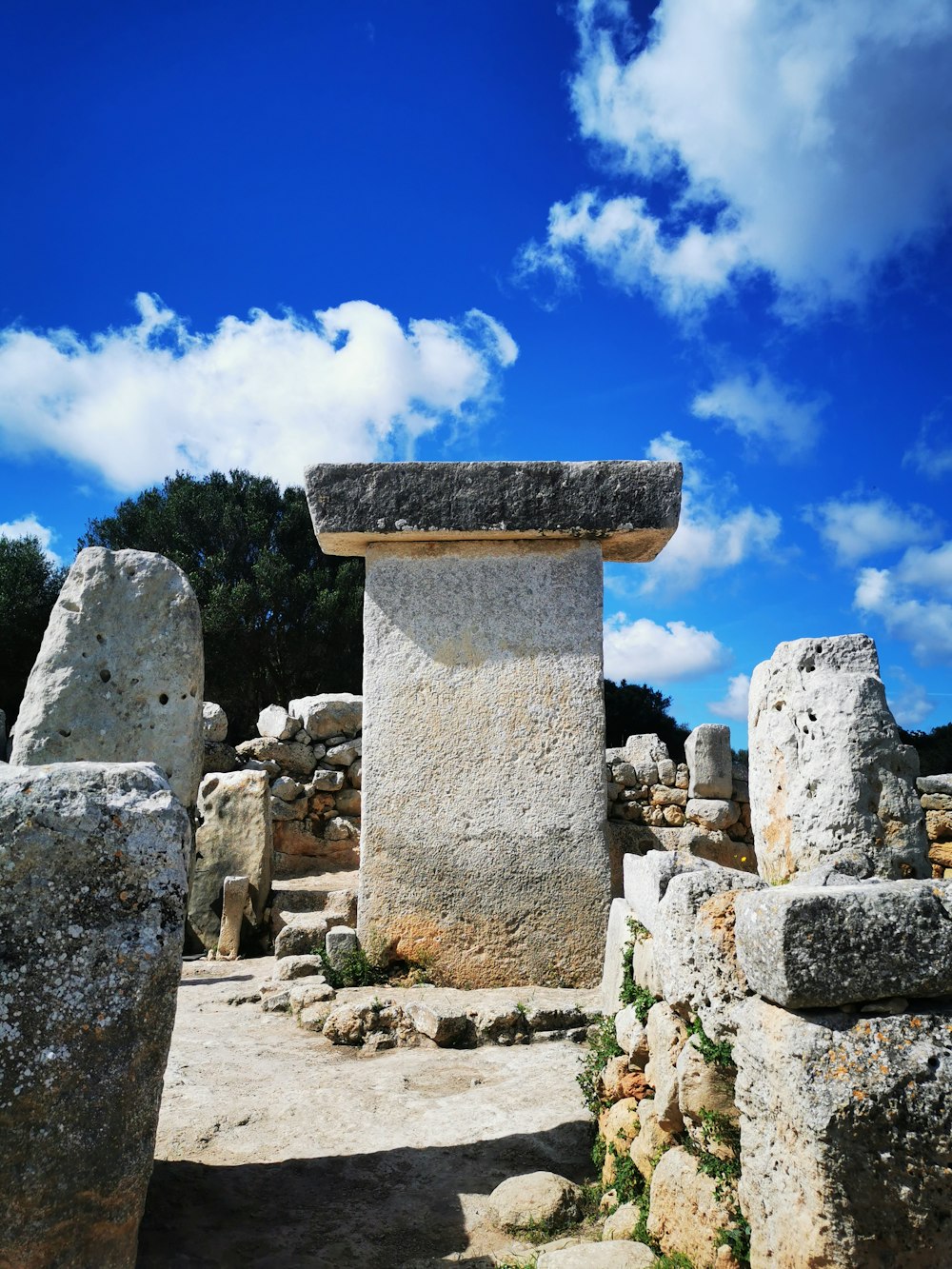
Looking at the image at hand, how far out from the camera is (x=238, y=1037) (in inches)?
206

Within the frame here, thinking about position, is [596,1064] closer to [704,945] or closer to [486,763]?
[704,945]

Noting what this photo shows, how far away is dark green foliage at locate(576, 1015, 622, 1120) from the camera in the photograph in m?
3.99

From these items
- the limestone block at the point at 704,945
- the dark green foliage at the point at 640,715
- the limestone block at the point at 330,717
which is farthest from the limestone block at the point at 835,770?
the dark green foliage at the point at 640,715

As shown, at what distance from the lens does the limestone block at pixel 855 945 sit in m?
2.26

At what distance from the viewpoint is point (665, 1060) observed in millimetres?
3133

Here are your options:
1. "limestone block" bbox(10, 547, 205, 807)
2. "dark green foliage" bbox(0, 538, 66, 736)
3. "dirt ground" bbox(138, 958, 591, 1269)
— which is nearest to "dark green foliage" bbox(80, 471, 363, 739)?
"dark green foliage" bbox(0, 538, 66, 736)

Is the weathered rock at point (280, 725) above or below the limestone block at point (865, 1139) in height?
above

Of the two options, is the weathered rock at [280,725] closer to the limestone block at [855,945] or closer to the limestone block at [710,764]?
the limestone block at [710,764]

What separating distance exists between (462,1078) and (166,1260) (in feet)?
6.11

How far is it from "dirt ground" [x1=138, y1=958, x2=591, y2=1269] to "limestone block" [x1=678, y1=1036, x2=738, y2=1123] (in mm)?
872

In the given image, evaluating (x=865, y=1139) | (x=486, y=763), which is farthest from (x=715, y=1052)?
(x=486, y=763)

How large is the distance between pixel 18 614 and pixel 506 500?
14.5m

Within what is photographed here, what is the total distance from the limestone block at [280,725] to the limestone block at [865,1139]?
9461 millimetres

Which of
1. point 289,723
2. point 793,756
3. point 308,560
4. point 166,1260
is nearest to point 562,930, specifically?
point 793,756
